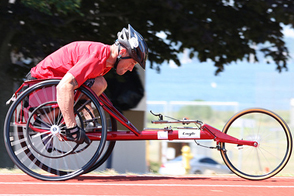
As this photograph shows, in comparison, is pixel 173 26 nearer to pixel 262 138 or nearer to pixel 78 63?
pixel 262 138

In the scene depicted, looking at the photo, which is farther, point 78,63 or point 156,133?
point 156,133

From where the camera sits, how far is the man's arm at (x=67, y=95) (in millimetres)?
3990

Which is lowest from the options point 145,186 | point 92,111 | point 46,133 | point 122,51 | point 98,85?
point 145,186

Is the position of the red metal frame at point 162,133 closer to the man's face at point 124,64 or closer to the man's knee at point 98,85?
the man's knee at point 98,85

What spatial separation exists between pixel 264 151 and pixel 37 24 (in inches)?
193

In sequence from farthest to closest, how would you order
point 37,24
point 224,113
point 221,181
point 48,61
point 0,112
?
point 224,113, point 0,112, point 37,24, point 221,181, point 48,61

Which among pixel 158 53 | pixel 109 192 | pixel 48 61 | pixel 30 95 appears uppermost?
pixel 158 53

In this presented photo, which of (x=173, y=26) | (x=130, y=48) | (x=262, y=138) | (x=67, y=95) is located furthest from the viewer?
(x=173, y=26)

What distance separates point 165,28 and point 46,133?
16.6 ft

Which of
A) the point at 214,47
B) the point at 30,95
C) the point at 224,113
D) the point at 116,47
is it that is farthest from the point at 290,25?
the point at 224,113

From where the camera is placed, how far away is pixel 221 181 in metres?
4.57

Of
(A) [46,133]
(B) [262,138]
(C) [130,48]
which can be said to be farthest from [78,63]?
(B) [262,138]

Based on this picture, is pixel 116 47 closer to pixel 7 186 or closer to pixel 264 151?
pixel 7 186

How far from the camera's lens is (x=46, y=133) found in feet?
14.1
